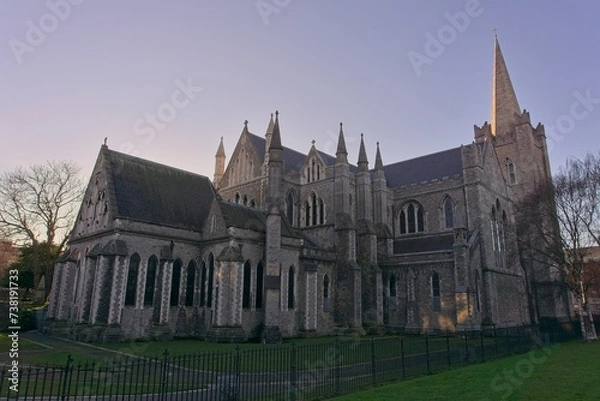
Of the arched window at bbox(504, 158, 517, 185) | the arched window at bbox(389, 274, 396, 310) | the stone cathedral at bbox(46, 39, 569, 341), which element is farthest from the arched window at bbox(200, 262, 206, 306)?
the arched window at bbox(504, 158, 517, 185)

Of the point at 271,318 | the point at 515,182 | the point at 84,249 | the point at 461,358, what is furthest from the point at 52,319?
the point at 515,182

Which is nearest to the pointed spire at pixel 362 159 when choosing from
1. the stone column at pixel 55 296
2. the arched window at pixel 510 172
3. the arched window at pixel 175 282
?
the arched window at pixel 175 282

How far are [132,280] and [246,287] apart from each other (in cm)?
701

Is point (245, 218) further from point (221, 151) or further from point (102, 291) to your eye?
point (221, 151)

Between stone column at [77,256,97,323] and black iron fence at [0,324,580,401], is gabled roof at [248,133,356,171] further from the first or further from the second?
black iron fence at [0,324,580,401]

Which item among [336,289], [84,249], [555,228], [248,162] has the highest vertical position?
[248,162]

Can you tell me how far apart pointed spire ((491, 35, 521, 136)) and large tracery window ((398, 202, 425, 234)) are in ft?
65.6

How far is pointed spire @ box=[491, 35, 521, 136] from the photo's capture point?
51625 mm

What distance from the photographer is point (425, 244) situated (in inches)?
1469

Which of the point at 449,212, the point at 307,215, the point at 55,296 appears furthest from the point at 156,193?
the point at 449,212

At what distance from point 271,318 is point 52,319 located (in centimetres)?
1582

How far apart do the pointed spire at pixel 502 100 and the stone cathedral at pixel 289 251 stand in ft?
43.1

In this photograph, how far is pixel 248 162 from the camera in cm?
4019

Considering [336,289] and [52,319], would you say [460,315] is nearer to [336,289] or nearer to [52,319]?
[336,289]
